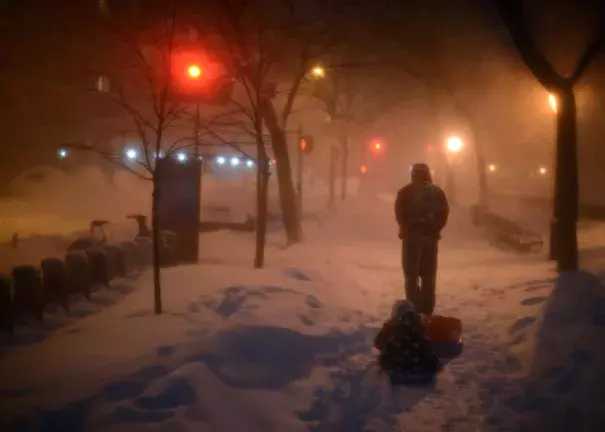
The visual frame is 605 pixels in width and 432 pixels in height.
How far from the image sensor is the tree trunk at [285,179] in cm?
1691

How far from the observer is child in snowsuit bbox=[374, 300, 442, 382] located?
6.00m

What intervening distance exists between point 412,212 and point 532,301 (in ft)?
7.82

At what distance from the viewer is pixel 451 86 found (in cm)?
2412

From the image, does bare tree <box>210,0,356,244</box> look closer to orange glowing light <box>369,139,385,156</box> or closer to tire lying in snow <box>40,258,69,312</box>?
tire lying in snow <box>40,258,69,312</box>

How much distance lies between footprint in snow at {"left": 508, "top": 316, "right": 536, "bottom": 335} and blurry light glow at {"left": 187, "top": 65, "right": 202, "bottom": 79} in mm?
6491

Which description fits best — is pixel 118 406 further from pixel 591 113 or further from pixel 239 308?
pixel 591 113

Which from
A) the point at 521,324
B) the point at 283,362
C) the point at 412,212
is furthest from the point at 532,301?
the point at 283,362

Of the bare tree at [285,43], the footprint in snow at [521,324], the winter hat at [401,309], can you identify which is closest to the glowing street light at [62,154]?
the bare tree at [285,43]

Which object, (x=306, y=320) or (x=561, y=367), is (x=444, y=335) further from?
(x=306, y=320)

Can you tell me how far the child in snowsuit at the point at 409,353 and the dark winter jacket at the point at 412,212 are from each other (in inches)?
92.7

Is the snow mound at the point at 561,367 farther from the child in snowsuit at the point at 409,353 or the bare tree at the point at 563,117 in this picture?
the bare tree at the point at 563,117

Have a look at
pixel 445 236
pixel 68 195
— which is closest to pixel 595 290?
pixel 445 236

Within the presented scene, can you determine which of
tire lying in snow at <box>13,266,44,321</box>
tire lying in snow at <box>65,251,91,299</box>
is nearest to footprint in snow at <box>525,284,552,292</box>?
tire lying in snow at <box>65,251,91,299</box>

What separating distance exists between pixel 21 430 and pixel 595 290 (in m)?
6.97
